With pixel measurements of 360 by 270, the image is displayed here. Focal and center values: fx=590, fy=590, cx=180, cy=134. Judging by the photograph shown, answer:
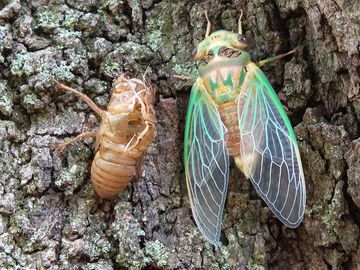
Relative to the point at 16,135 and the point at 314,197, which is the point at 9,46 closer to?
the point at 16,135

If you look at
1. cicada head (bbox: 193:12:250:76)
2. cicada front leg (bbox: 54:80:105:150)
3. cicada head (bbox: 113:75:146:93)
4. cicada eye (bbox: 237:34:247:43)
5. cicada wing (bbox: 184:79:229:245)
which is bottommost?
cicada wing (bbox: 184:79:229:245)

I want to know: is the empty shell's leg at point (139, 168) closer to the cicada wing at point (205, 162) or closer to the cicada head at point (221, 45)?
the cicada wing at point (205, 162)

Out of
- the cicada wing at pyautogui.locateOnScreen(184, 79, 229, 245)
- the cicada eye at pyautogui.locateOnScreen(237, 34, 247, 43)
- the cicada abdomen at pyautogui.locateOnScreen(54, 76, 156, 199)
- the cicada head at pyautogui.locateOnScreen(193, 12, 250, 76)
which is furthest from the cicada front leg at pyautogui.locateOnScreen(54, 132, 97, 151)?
the cicada eye at pyautogui.locateOnScreen(237, 34, 247, 43)

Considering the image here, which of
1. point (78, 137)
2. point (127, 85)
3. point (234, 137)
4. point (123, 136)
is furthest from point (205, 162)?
point (78, 137)

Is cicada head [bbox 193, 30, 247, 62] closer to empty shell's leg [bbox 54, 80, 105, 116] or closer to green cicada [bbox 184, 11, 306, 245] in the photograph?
green cicada [bbox 184, 11, 306, 245]

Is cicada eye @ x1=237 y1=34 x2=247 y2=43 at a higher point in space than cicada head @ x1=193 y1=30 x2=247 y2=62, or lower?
higher

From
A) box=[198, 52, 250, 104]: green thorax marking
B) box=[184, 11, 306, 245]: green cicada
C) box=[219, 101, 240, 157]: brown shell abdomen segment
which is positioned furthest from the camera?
box=[198, 52, 250, 104]: green thorax marking

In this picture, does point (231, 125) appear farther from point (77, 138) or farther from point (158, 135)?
point (77, 138)

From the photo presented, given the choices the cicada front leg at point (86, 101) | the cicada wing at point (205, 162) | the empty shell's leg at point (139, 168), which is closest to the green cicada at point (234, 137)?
the cicada wing at point (205, 162)
